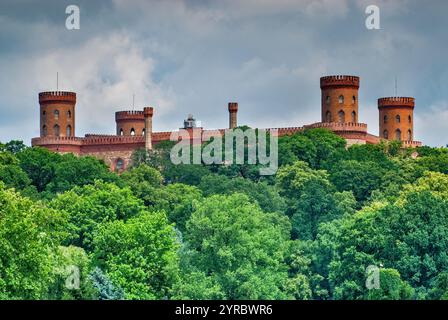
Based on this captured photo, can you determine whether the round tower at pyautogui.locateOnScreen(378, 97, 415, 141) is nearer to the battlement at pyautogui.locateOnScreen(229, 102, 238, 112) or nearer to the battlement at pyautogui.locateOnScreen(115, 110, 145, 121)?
the battlement at pyautogui.locateOnScreen(229, 102, 238, 112)

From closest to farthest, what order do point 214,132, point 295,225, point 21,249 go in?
point 21,249 → point 295,225 → point 214,132

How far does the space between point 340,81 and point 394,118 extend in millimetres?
8793

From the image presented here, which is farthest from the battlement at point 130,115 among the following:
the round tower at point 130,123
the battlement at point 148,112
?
the battlement at point 148,112

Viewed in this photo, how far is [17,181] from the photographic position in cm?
10994

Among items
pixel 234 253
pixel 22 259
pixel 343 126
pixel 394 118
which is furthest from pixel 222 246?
pixel 394 118

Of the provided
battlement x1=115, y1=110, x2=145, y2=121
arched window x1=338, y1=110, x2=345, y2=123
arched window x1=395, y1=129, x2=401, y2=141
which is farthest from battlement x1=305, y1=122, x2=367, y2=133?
battlement x1=115, y1=110, x2=145, y2=121

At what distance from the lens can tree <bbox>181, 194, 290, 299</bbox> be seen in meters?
66.8

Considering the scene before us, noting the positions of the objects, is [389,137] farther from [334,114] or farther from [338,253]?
[338,253]

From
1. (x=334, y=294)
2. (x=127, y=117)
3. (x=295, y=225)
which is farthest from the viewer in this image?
(x=127, y=117)

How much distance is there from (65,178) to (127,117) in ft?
140

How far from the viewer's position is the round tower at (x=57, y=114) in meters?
145

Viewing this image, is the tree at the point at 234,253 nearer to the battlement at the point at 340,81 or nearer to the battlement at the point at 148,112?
the battlement at the point at 340,81

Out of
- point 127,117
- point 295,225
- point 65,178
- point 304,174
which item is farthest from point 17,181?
point 127,117

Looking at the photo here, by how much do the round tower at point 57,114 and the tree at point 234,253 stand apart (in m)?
70.0
